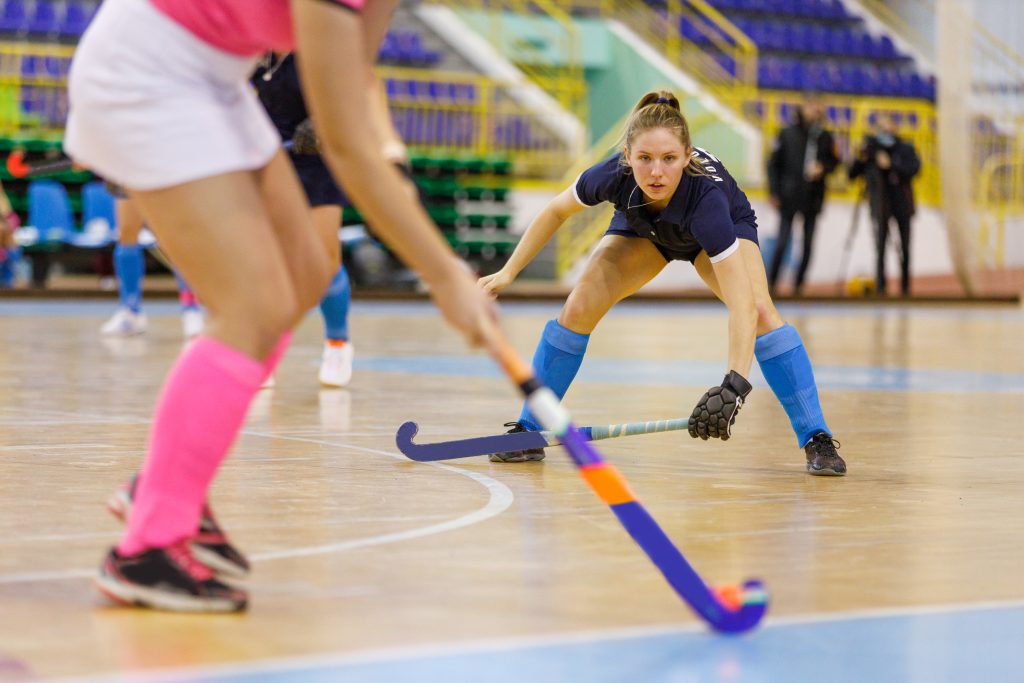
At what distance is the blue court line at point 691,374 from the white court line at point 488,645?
4.88 metres

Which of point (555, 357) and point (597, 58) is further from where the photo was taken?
point (597, 58)

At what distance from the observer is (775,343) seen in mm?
5188

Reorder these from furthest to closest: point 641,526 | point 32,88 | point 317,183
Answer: point 32,88
point 317,183
point 641,526

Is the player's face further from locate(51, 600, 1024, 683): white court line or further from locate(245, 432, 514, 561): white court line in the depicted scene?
locate(51, 600, 1024, 683): white court line

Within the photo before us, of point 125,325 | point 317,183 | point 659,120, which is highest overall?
point 659,120

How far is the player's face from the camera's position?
4.91 meters

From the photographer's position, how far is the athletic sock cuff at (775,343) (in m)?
5.18

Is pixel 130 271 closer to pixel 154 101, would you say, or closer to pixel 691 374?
pixel 691 374

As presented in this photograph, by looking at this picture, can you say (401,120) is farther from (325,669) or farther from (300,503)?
(325,669)

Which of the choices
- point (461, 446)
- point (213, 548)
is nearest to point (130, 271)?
point (461, 446)

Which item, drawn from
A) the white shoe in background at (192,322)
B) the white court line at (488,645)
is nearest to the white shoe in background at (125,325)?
the white shoe in background at (192,322)

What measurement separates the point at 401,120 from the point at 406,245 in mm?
17716

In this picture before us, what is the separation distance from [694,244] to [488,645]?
105 inches

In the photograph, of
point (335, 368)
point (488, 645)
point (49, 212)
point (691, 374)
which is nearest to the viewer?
point (488, 645)
